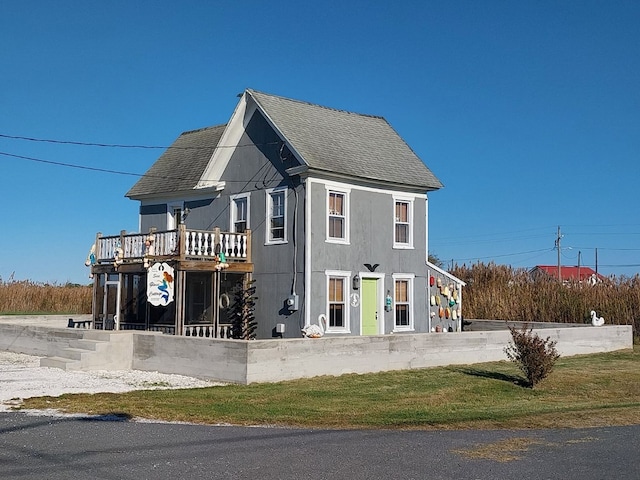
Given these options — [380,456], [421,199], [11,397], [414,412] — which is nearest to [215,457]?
[380,456]

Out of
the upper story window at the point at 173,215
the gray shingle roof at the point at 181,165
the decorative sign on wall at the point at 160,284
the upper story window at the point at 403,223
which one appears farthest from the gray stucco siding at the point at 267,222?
the upper story window at the point at 403,223

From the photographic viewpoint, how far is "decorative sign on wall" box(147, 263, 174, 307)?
68.3 ft

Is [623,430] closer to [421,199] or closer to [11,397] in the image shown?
[11,397]

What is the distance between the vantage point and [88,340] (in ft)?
64.3

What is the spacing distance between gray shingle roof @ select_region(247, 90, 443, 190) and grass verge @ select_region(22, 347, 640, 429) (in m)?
7.39

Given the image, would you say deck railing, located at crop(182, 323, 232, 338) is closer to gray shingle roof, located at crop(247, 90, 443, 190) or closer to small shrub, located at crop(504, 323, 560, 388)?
gray shingle roof, located at crop(247, 90, 443, 190)

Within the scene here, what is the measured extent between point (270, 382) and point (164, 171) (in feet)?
46.1

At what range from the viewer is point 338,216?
23.2m

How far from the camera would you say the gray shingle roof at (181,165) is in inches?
1048

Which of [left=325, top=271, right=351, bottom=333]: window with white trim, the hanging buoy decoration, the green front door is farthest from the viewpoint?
the hanging buoy decoration

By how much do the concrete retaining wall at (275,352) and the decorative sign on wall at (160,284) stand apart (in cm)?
190

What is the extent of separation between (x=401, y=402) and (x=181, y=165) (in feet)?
53.1

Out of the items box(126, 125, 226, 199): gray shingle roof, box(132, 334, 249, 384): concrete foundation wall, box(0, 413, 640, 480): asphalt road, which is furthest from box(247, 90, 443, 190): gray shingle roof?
box(0, 413, 640, 480): asphalt road

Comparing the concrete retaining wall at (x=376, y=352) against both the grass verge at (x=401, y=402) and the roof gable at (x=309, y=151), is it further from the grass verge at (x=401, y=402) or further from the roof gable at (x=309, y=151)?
Answer: the roof gable at (x=309, y=151)
